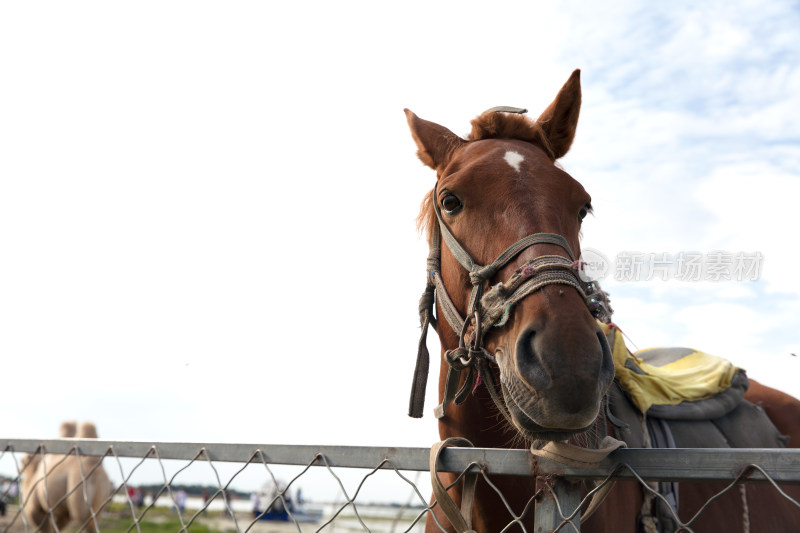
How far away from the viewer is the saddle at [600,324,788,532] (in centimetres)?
264

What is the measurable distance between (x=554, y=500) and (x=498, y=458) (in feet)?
0.54

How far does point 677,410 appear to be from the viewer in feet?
10.1

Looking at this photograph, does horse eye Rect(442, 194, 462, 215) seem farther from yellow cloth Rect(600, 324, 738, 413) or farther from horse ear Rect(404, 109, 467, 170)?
yellow cloth Rect(600, 324, 738, 413)

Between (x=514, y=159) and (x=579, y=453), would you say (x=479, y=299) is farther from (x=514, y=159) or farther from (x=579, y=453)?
(x=579, y=453)

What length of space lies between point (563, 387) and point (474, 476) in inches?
13.9

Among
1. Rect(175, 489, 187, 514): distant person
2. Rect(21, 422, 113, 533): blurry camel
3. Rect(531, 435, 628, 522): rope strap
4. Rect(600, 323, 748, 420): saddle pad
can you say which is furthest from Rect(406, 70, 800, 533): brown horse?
Rect(21, 422, 113, 533): blurry camel

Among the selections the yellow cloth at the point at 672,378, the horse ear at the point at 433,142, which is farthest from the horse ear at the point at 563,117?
the yellow cloth at the point at 672,378

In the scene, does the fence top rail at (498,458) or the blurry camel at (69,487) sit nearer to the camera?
the fence top rail at (498,458)

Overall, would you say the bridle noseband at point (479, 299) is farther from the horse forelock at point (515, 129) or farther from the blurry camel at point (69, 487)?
the blurry camel at point (69, 487)

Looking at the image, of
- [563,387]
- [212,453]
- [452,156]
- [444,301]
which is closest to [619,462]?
[563,387]

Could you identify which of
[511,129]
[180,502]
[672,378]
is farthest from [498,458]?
[180,502]

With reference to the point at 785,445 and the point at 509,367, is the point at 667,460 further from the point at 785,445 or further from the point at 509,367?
the point at 785,445

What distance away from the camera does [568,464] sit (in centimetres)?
141

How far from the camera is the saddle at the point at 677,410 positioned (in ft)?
8.65
